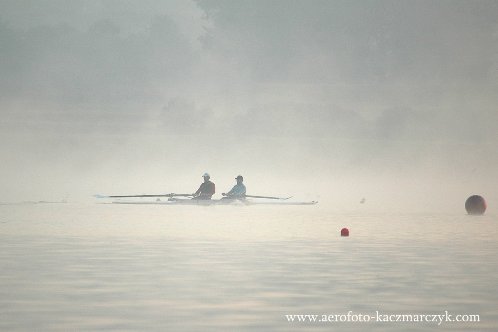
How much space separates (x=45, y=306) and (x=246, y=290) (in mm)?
4467

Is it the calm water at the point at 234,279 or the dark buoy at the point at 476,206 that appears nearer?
the calm water at the point at 234,279

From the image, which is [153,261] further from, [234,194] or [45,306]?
[234,194]

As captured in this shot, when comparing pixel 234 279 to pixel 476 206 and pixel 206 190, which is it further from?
pixel 476 206

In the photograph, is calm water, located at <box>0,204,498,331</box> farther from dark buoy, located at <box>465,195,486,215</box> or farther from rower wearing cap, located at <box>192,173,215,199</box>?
dark buoy, located at <box>465,195,486,215</box>

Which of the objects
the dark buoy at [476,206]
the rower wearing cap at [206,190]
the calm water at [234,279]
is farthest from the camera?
the dark buoy at [476,206]

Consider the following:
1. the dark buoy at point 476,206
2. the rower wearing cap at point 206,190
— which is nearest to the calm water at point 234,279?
the rower wearing cap at point 206,190

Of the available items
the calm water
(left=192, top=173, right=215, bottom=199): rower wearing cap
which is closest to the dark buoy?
(left=192, top=173, right=215, bottom=199): rower wearing cap

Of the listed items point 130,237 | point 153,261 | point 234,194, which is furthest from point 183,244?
point 234,194

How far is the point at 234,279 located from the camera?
74.9ft

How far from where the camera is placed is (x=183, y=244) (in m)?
34.5

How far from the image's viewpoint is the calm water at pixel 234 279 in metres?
16.9

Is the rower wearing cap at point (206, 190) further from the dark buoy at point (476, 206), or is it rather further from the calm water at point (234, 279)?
the calm water at point (234, 279)

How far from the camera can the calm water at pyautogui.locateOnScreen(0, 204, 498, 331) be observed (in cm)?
1694

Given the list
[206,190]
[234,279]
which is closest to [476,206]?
[206,190]
